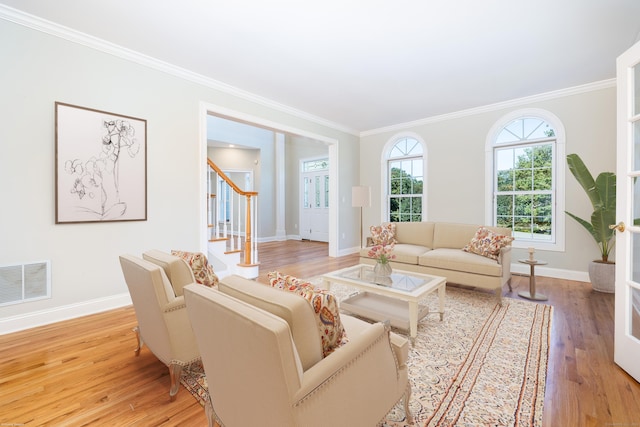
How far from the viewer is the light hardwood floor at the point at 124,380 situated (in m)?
1.56

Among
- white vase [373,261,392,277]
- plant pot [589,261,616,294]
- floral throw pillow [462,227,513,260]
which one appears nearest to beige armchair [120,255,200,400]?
white vase [373,261,392,277]

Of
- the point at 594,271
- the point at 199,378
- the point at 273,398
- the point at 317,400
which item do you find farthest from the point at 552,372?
the point at 594,271

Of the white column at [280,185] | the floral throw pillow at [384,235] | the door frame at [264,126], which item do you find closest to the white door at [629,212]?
the floral throw pillow at [384,235]

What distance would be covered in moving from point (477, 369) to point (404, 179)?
15.5 feet

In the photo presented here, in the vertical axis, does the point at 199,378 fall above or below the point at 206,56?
below

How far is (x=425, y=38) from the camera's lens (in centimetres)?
295

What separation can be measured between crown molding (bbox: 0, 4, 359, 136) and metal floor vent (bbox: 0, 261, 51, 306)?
2264mm

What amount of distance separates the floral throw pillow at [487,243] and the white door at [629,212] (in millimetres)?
1486

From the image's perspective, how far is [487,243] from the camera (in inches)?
142

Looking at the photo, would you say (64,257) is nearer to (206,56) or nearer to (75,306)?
(75,306)

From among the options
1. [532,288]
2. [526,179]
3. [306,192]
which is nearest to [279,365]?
[532,288]

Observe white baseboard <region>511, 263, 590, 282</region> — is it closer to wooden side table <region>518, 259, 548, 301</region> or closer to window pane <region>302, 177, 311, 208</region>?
wooden side table <region>518, 259, 548, 301</region>

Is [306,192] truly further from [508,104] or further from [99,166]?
[99,166]

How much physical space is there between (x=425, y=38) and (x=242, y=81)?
246 centimetres
